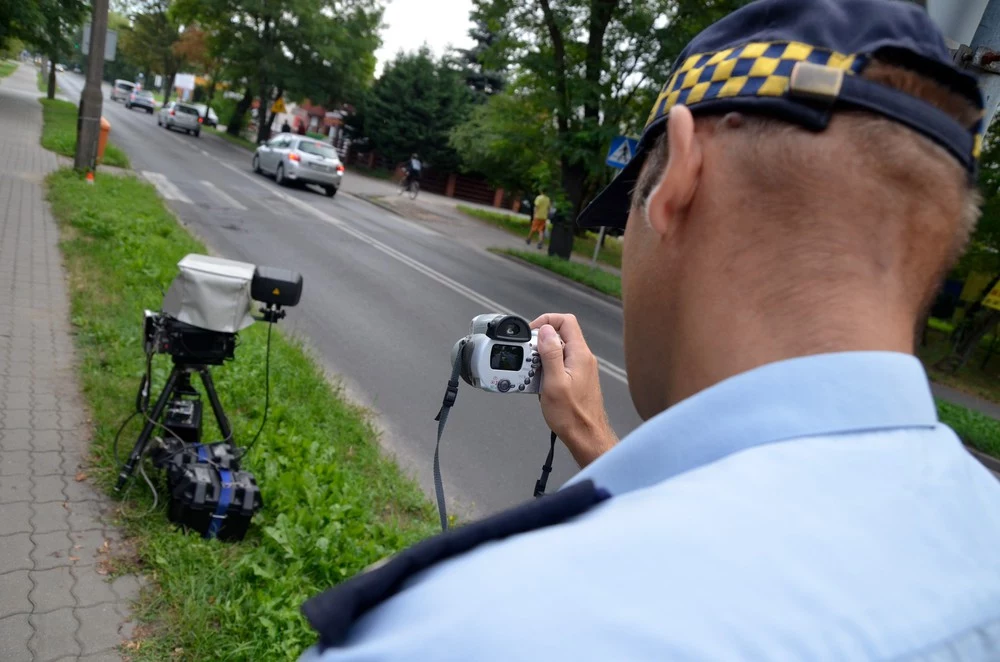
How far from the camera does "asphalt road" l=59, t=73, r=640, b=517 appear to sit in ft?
20.0

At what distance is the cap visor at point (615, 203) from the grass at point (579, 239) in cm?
2071

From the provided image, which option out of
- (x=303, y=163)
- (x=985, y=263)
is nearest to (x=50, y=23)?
(x=303, y=163)

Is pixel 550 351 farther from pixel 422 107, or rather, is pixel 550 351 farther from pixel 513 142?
pixel 422 107

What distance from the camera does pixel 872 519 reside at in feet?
2.15

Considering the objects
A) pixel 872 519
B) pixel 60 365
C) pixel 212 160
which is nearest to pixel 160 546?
pixel 60 365

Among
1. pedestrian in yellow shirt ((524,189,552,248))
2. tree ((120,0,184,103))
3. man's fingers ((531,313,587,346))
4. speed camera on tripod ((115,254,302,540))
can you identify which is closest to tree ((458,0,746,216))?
pedestrian in yellow shirt ((524,189,552,248))

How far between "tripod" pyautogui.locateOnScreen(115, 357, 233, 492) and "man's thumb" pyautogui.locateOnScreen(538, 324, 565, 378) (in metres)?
2.80

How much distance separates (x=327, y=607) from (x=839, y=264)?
597 millimetres

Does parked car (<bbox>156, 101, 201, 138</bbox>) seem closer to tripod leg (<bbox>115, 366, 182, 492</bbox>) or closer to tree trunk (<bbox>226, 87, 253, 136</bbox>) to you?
tree trunk (<bbox>226, 87, 253, 136</bbox>)

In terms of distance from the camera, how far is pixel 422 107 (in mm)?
38125

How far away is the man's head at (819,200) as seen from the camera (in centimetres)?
81

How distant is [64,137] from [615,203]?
2355 centimetres

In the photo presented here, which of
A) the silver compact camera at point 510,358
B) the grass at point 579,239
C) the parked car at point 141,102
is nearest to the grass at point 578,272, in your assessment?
the grass at point 579,239

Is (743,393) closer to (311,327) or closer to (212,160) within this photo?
(311,327)
